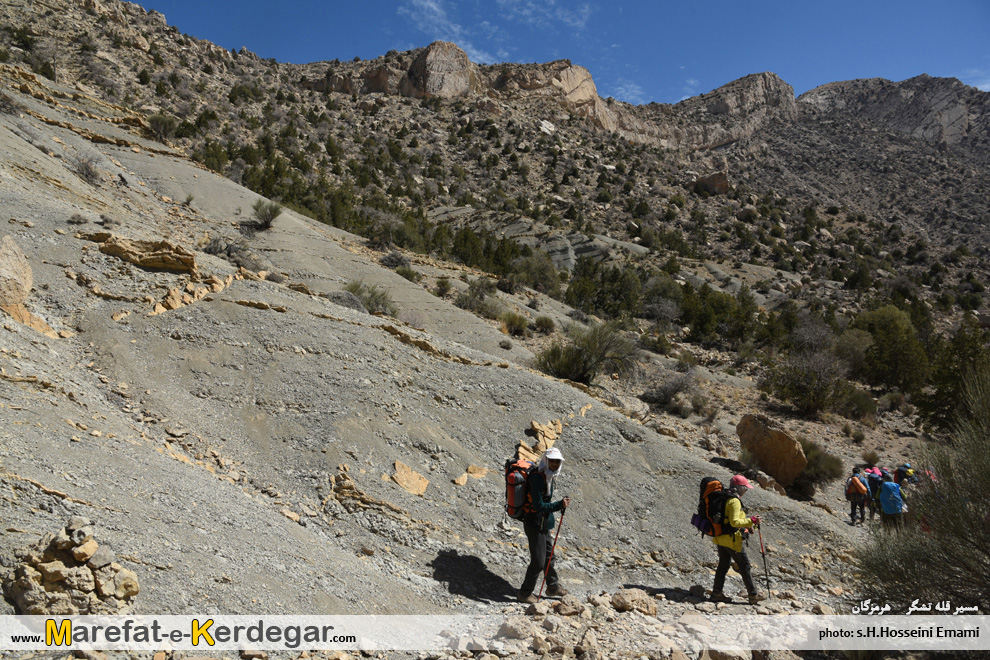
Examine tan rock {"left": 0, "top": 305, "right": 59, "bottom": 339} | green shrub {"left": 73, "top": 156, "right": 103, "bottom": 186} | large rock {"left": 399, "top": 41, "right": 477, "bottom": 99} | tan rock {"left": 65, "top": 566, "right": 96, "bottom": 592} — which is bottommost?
tan rock {"left": 65, "top": 566, "right": 96, "bottom": 592}

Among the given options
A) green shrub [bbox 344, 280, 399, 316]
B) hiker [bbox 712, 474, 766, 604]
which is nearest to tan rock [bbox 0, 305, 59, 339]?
green shrub [bbox 344, 280, 399, 316]

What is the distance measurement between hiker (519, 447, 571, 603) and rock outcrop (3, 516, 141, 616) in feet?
11.2

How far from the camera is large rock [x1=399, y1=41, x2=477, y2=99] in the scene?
224 ft

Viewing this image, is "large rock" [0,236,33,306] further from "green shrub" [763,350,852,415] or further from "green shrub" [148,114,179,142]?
"green shrub" [148,114,179,142]

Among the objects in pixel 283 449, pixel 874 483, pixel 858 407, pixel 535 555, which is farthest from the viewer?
pixel 858 407

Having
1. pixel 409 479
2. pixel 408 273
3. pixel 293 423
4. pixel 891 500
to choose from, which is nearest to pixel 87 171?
pixel 408 273

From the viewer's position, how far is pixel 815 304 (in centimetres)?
3478

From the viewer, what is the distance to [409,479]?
23.0 ft

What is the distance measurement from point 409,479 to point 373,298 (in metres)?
9.56

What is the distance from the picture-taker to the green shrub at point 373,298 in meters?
15.5

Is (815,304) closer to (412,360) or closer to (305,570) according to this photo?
(412,360)

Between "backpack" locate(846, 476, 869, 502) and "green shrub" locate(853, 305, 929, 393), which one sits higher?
"green shrub" locate(853, 305, 929, 393)

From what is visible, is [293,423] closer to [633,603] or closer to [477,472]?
[477,472]

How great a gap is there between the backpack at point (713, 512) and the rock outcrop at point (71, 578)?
5.33 meters
